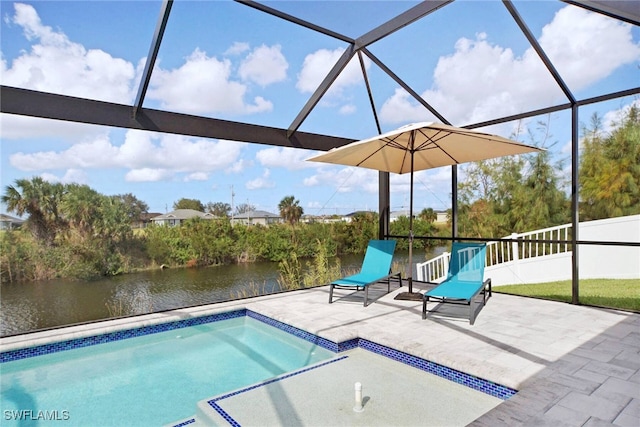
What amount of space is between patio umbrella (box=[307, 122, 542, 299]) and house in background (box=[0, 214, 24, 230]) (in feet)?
→ 39.7

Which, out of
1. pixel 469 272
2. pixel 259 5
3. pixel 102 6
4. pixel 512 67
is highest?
pixel 512 67

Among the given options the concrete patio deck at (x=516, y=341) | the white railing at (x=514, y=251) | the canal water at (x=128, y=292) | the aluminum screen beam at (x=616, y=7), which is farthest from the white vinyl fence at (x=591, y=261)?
the aluminum screen beam at (x=616, y=7)

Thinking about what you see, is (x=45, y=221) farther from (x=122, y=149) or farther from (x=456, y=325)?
(x=456, y=325)

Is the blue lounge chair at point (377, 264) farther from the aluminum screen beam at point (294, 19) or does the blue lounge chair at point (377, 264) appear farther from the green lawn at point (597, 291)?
the green lawn at point (597, 291)

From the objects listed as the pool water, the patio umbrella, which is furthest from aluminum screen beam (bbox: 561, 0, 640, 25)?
the pool water

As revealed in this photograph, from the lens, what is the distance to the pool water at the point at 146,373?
362 cm

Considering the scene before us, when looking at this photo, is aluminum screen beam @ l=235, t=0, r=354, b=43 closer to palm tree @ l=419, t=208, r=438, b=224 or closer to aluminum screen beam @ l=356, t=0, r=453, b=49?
aluminum screen beam @ l=356, t=0, r=453, b=49

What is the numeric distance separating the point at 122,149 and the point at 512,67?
16.2m

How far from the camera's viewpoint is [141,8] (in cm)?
581

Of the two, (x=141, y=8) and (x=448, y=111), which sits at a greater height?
(x=448, y=111)

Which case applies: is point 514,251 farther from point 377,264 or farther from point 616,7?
point 616,7

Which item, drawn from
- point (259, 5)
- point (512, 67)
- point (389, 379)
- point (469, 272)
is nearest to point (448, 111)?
point (512, 67)

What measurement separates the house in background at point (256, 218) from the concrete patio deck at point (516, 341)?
989 cm

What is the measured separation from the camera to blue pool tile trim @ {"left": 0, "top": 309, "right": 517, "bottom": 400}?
3598 mm
